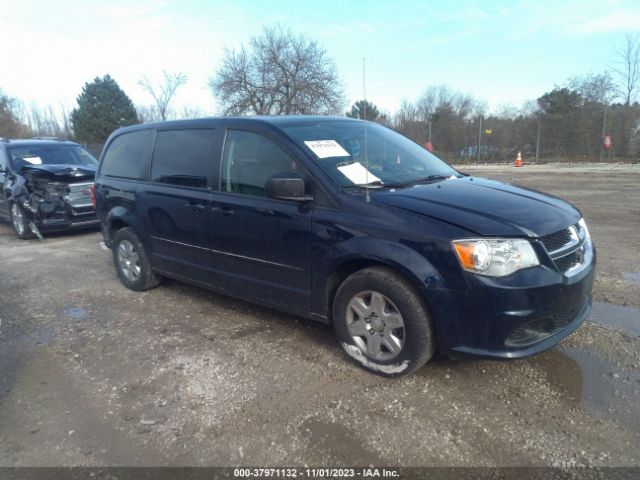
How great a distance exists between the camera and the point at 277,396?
2.99 metres

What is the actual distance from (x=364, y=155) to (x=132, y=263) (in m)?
3.06

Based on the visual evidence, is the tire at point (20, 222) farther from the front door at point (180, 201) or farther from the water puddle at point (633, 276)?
the water puddle at point (633, 276)

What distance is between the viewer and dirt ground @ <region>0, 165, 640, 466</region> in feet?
8.06

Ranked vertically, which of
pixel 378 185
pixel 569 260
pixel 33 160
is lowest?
pixel 569 260

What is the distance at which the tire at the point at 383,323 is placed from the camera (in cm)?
290

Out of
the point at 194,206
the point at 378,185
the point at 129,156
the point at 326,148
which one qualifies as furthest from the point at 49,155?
the point at 378,185

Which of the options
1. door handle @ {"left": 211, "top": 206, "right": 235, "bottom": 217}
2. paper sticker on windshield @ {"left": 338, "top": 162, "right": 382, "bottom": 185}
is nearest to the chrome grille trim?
paper sticker on windshield @ {"left": 338, "top": 162, "right": 382, "bottom": 185}

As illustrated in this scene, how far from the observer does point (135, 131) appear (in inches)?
200

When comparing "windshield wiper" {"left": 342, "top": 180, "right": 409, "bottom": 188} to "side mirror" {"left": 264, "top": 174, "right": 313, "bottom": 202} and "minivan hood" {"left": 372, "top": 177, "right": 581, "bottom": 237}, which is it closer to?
"minivan hood" {"left": 372, "top": 177, "right": 581, "bottom": 237}

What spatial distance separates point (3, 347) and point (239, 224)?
2.29 m

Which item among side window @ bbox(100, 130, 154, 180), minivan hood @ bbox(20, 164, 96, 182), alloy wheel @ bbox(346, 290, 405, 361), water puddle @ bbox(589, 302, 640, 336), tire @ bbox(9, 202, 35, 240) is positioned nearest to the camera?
alloy wheel @ bbox(346, 290, 405, 361)

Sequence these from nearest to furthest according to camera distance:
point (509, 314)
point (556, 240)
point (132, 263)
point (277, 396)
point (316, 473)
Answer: point (316, 473) < point (509, 314) < point (556, 240) < point (277, 396) < point (132, 263)

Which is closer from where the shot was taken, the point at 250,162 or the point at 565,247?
the point at 565,247

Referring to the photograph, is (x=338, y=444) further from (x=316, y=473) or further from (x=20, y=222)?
(x=20, y=222)
